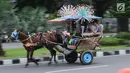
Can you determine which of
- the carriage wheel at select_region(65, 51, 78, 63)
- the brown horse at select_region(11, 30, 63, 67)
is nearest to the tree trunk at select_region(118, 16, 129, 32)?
the carriage wheel at select_region(65, 51, 78, 63)

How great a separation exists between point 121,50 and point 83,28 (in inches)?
216

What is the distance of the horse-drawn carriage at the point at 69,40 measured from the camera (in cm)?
1159

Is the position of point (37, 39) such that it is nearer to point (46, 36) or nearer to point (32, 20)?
point (46, 36)

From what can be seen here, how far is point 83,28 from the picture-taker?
39.8 ft

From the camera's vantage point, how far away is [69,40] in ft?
39.3

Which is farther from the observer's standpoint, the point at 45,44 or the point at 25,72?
the point at 45,44

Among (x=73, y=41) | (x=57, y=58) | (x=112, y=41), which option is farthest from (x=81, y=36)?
(x=112, y=41)

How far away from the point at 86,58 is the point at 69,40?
0.85 metres

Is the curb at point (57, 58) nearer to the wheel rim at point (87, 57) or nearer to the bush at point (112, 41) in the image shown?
the wheel rim at point (87, 57)

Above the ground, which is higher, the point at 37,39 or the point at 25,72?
the point at 37,39

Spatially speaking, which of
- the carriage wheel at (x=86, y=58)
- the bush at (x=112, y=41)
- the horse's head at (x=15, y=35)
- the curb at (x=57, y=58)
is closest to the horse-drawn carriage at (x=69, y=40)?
the carriage wheel at (x=86, y=58)

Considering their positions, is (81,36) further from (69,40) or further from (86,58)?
(86,58)

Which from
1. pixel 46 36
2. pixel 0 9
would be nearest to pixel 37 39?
pixel 46 36

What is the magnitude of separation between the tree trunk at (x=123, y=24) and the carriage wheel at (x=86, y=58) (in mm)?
13718
